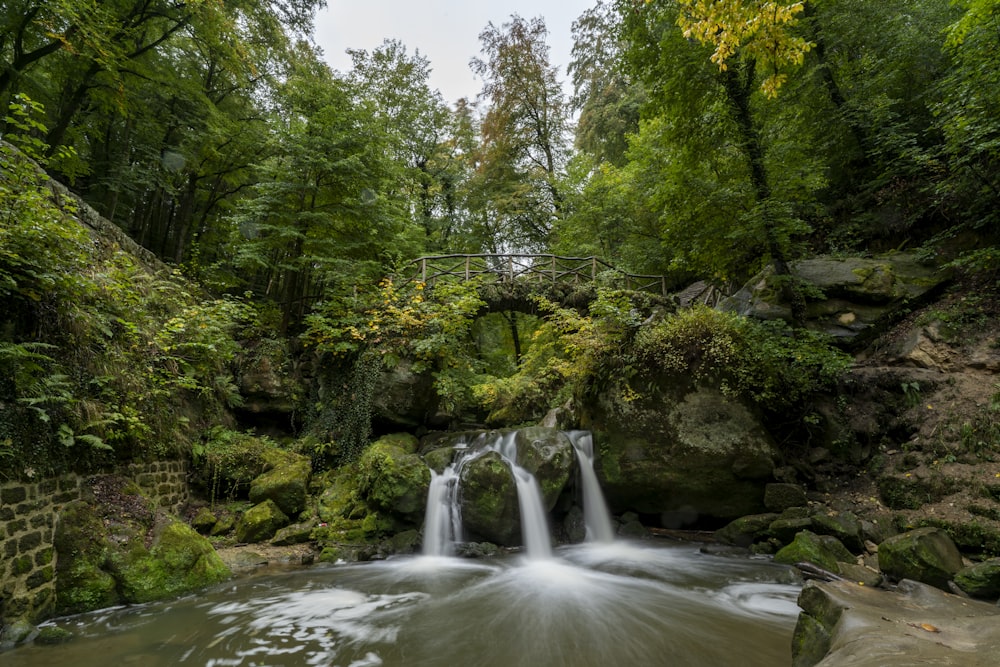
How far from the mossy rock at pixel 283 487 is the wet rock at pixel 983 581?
8.43 metres

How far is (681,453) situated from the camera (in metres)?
6.78

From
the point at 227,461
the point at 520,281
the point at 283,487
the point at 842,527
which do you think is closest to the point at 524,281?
the point at 520,281

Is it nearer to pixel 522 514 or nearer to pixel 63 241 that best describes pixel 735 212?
pixel 522 514

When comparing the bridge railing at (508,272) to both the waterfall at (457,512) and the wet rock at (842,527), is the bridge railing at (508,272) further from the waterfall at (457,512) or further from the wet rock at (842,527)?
the wet rock at (842,527)

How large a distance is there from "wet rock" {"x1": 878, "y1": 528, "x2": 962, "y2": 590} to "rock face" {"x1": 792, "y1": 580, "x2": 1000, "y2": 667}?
42cm

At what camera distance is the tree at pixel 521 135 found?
16344 millimetres

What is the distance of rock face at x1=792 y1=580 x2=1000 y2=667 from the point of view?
6.36ft

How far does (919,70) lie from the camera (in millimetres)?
8766

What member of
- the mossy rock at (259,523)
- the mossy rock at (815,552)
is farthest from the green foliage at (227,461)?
the mossy rock at (815,552)

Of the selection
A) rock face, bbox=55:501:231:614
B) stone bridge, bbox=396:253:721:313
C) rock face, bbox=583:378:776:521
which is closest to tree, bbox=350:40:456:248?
stone bridge, bbox=396:253:721:313

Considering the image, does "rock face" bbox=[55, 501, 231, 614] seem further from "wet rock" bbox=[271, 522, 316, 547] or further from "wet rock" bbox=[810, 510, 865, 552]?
"wet rock" bbox=[810, 510, 865, 552]

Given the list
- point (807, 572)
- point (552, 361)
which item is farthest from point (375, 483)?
point (807, 572)

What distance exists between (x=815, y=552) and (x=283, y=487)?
7902 millimetres

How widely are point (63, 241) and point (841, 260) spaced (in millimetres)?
12565
